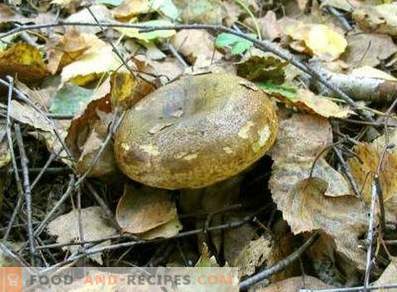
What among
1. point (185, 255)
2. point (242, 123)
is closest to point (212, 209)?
point (185, 255)

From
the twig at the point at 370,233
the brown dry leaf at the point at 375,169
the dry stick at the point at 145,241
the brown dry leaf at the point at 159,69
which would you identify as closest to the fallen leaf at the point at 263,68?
the brown dry leaf at the point at 159,69

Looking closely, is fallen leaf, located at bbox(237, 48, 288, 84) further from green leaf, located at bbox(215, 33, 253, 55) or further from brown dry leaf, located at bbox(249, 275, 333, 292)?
brown dry leaf, located at bbox(249, 275, 333, 292)

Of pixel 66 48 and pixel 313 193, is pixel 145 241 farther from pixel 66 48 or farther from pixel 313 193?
pixel 66 48

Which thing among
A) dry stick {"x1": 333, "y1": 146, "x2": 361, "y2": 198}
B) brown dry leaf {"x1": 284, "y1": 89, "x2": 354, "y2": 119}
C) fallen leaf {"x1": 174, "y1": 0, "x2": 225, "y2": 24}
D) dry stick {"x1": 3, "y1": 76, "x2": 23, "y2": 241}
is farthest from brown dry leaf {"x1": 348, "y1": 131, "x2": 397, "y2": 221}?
fallen leaf {"x1": 174, "y1": 0, "x2": 225, "y2": 24}

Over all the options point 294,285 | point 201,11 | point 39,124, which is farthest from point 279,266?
point 201,11

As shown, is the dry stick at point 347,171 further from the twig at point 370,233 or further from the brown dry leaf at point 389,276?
the brown dry leaf at point 389,276

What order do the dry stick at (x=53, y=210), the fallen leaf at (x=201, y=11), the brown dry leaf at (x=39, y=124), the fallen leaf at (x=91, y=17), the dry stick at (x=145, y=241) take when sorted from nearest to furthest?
the dry stick at (x=145, y=241) → the dry stick at (x=53, y=210) → the brown dry leaf at (x=39, y=124) → the fallen leaf at (x=91, y=17) → the fallen leaf at (x=201, y=11)
